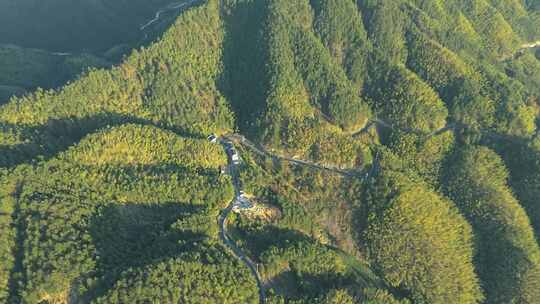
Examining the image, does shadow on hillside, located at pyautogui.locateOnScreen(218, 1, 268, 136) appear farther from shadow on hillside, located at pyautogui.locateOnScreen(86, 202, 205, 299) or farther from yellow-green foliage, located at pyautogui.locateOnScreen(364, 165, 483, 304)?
yellow-green foliage, located at pyautogui.locateOnScreen(364, 165, 483, 304)

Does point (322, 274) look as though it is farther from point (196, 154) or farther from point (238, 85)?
point (238, 85)

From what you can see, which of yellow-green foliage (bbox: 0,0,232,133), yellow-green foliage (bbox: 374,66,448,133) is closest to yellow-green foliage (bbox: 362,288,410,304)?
yellow-green foliage (bbox: 374,66,448,133)

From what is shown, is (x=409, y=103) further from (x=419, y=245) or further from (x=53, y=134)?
(x=53, y=134)

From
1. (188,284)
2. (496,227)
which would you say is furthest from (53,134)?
(496,227)

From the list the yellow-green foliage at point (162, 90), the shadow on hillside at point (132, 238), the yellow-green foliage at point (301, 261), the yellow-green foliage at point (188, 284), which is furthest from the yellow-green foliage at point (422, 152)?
the yellow-green foliage at point (188, 284)

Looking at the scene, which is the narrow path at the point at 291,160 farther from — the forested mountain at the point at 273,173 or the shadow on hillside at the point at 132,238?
the shadow on hillside at the point at 132,238

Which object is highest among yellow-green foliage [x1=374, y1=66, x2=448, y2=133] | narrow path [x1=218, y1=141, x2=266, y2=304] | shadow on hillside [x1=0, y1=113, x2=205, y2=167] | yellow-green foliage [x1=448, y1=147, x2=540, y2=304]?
shadow on hillside [x1=0, y1=113, x2=205, y2=167]

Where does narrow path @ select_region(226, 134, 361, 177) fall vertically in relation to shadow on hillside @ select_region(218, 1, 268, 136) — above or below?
below
